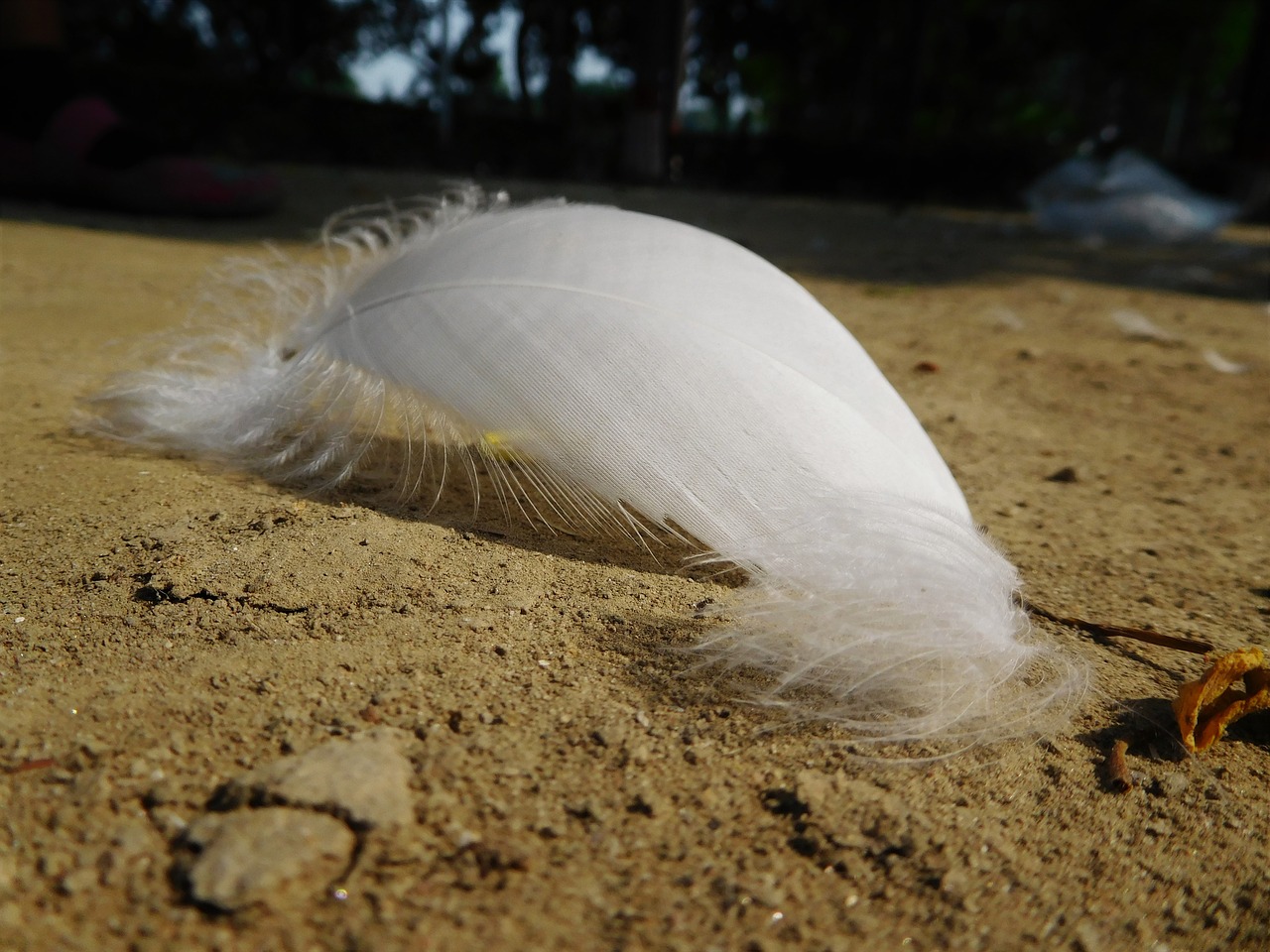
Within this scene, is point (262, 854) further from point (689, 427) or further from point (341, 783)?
point (689, 427)

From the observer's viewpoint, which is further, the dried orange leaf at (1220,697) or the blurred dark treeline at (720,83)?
the blurred dark treeline at (720,83)

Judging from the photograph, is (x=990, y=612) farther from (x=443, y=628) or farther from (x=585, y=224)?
(x=585, y=224)

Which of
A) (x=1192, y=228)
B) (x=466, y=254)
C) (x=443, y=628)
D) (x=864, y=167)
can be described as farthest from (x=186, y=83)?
(x=443, y=628)

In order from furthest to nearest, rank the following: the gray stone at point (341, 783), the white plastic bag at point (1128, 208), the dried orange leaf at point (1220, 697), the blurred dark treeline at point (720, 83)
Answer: the blurred dark treeline at point (720, 83) → the white plastic bag at point (1128, 208) → the dried orange leaf at point (1220, 697) → the gray stone at point (341, 783)

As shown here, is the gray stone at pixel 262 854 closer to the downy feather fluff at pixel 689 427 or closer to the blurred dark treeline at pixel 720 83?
the downy feather fluff at pixel 689 427

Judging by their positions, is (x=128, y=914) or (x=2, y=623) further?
(x=2, y=623)

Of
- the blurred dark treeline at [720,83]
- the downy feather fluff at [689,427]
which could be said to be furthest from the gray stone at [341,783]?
the blurred dark treeline at [720,83]

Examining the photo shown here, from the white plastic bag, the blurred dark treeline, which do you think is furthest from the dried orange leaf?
the blurred dark treeline
